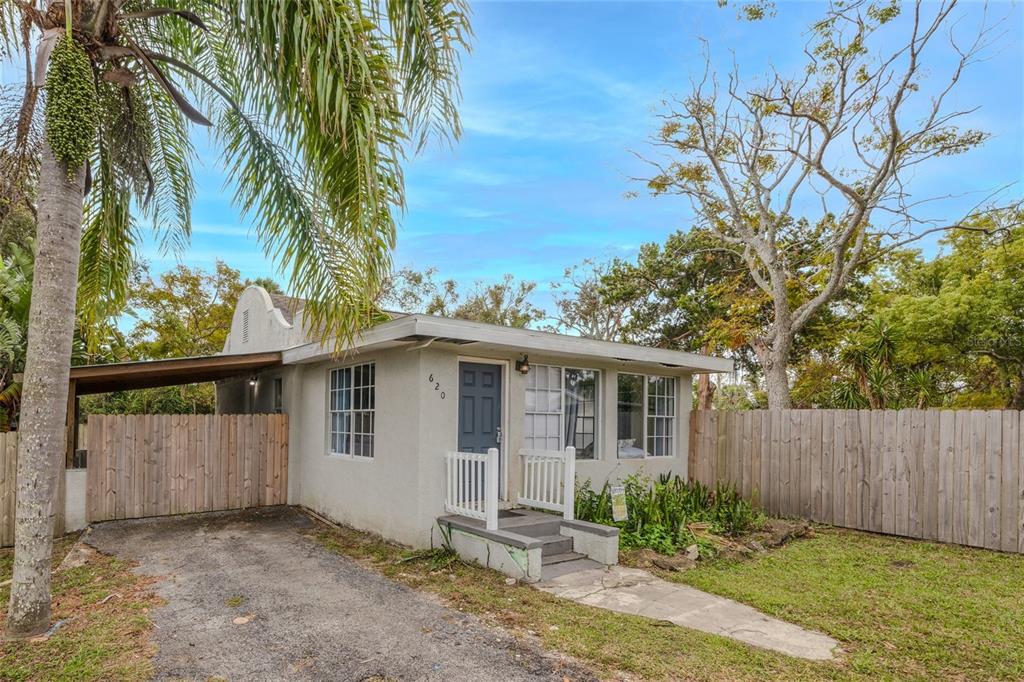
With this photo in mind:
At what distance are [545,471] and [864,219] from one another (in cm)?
1088

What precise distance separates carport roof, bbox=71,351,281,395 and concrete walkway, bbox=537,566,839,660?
5.49 meters

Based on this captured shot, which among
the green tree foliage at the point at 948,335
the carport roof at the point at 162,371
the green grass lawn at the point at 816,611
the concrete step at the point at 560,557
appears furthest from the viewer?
the green tree foliage at the point at 948,335

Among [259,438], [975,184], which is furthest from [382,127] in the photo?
[975,184]

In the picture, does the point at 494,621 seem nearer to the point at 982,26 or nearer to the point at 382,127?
the point at 382,127

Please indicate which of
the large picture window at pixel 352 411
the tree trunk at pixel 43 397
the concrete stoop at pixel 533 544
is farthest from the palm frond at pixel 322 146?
the concrete stoop at pixel 533 544

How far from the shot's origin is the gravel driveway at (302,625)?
3799mm

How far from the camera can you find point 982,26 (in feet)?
36.1

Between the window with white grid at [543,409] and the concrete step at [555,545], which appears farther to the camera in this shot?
the window with white grid at [543,409]

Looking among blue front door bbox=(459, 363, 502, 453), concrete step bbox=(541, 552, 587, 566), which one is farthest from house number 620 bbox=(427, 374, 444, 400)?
concrete step bbox=(541, 552, 587, 566)

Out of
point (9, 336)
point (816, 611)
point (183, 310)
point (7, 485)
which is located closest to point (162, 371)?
point (7, 485)

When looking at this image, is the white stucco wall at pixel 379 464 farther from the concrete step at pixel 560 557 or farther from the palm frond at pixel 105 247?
the palm frond at pixel 105 247

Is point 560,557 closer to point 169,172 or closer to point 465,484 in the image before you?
point 465,484

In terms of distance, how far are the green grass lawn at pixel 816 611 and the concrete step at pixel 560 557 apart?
0.64 m

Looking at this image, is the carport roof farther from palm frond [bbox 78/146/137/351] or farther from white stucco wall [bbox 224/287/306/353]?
palm frond [bbox 78/146/137/351]
